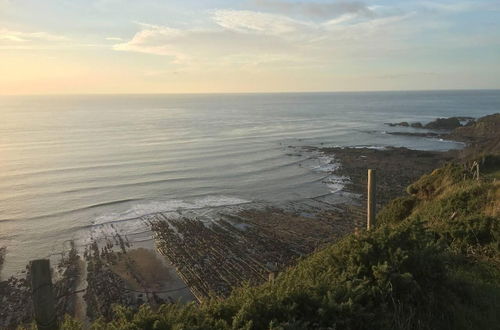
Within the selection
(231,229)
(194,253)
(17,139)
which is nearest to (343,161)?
→ (231,229)

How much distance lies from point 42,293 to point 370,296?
14.3ft

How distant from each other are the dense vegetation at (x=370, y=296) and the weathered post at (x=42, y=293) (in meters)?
0.30

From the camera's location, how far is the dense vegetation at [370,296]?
4902 mm

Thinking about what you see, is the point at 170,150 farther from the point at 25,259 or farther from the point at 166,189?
the point at 25,259

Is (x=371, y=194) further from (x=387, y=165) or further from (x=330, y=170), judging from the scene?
(x=387, y=165)

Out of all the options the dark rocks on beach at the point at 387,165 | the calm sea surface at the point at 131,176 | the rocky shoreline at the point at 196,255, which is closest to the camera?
the rocky shoreline at the point at 196,255

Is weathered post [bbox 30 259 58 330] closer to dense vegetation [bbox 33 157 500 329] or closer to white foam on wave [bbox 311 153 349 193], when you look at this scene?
dense vegetation [bbox 33 157 500 329]

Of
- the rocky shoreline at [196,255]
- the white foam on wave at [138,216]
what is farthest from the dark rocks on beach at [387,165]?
the white foam on wave at [138,216]

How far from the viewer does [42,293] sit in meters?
5.14

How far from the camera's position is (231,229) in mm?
25562

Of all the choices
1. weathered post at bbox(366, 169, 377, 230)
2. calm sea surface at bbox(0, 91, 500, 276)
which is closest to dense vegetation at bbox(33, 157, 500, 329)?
weathered post at bbox(366, 169, 377, 230)

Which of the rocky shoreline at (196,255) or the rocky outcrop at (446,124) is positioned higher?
the rocky outcrop at (446,124)

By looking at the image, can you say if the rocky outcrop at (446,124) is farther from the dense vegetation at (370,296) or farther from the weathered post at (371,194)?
the weathered post at (371,194)

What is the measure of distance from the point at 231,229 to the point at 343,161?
25.8 m
